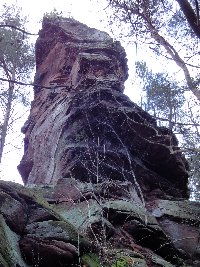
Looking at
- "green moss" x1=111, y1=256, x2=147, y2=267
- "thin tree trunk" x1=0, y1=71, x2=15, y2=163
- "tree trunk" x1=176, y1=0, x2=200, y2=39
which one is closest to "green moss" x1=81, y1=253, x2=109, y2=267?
"green moss" x1=111, y1=256, x2=147, y2=267

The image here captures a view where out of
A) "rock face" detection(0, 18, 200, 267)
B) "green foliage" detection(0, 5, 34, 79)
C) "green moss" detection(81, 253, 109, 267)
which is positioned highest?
"green foliage" detection(0, 5, 34, 79)

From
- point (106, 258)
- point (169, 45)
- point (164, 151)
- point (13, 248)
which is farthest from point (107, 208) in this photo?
point (169, 45)

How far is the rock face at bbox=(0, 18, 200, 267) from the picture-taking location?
363 cm

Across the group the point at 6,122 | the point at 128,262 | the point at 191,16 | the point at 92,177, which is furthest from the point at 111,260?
the point at 6,122

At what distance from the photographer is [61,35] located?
35.6 ft

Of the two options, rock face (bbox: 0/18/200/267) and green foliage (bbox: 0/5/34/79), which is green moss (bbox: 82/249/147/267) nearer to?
rock face (bbox: 0/18/200/267)

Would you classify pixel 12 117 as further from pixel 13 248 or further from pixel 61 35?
pixel 13 248

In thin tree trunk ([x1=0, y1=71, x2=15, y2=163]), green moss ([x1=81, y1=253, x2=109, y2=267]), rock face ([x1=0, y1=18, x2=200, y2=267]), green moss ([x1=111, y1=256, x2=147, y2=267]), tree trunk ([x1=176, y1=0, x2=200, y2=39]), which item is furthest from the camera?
thin tree trunk ([x1=0, y1=71, x2=15, y2=163])

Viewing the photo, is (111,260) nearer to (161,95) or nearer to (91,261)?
(91,261)

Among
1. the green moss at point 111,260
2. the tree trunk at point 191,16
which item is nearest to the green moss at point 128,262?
the green moss at point 111,260

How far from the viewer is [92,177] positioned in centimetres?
657

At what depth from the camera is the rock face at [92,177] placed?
3.63 m

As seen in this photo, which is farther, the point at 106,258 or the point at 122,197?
the point at 122,197

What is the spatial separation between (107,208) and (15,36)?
920cm
